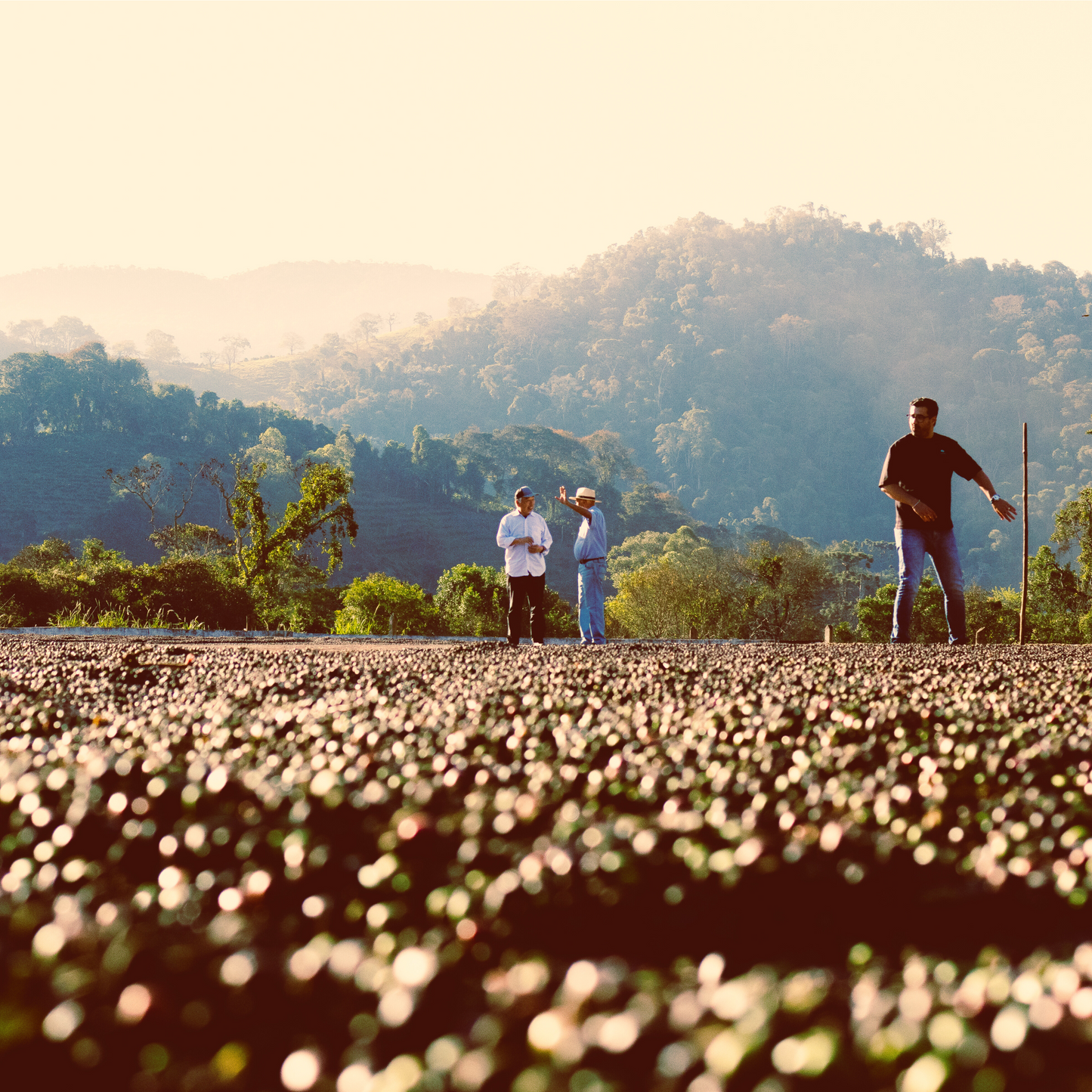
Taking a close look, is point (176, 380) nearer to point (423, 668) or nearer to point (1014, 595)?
point (1014, 595)

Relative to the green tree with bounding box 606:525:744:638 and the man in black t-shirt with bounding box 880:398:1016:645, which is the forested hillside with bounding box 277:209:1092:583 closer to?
the green tree with bounding box 606:525:744:638

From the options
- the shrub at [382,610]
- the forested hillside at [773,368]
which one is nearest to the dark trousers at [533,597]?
the shrub at [382,610]

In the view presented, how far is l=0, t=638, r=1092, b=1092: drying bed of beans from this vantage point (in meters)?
0.62

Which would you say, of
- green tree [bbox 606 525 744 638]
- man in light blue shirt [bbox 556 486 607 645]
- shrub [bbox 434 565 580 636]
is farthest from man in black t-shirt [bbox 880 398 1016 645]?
green tree [bbox 606 525 744 638]

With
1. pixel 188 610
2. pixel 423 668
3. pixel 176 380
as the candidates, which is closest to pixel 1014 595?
pixel 188 610

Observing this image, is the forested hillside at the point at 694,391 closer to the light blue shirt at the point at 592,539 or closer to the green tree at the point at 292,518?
the green tree at the point at 292,518

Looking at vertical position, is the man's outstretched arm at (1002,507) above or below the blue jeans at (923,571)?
above

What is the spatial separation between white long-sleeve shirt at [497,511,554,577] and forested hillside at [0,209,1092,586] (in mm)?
78574

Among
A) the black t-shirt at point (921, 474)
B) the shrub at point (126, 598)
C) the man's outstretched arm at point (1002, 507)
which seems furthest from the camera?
the shrub at point (126, 598)

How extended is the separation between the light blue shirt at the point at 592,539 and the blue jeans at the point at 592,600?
13cm

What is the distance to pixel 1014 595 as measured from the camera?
38562 millimetres

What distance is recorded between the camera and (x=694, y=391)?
5591 inches

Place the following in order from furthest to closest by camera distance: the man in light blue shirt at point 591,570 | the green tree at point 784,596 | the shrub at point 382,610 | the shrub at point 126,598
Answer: the green tree at point 784,596, the shrub at point 382,610, the shrub at point 126,598, the man in light blue shirt at point 591,570

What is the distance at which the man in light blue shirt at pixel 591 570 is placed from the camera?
8620 mm
